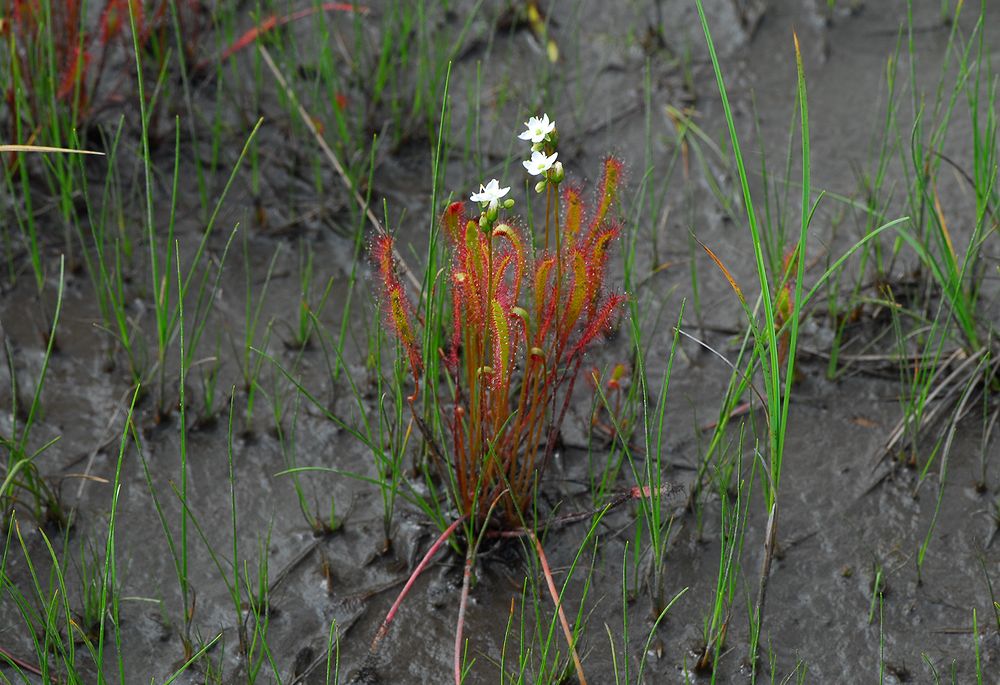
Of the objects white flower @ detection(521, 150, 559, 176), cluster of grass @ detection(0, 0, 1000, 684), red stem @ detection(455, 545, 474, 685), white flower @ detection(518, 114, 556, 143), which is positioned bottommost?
red stem @ detection(455, 545, 474, 685)

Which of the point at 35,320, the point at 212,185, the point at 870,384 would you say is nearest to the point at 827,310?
the point at 870,384

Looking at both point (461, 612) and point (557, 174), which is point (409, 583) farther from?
point (557, 174)

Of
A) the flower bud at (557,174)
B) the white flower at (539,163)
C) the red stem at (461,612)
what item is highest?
the white flower at (539,163)

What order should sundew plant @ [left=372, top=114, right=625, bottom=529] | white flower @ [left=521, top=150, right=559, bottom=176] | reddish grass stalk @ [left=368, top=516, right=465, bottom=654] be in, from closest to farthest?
white flower @ [left=521, top=150, right=559, bottom=176] → sundew plant @ [left=372, top=114, right=625, bottom=529] → reddish grass stalk @ [left=368, top=516, right=465, bottom=654]

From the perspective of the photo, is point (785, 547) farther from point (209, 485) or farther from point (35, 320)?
point (35, 320)

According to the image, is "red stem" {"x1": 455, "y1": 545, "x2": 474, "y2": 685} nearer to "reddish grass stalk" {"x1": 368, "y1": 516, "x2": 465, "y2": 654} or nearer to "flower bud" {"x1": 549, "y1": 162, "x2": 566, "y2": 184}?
"reddish grass stalk" {"x1": 368, "y1": 516, "x2": 465, "y2": 654}

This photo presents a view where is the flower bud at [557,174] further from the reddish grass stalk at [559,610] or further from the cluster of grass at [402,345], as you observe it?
the reddish grass stalk at [559,610]

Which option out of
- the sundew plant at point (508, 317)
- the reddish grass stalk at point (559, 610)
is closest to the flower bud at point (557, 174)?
the sundew plant at point (508, 317)

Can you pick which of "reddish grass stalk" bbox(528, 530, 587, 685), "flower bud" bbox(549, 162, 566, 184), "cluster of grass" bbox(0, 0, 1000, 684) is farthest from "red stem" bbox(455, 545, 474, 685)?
"flower bud" bbox(549, 162, 566, 184)

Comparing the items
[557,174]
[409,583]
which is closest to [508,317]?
[557,174]
